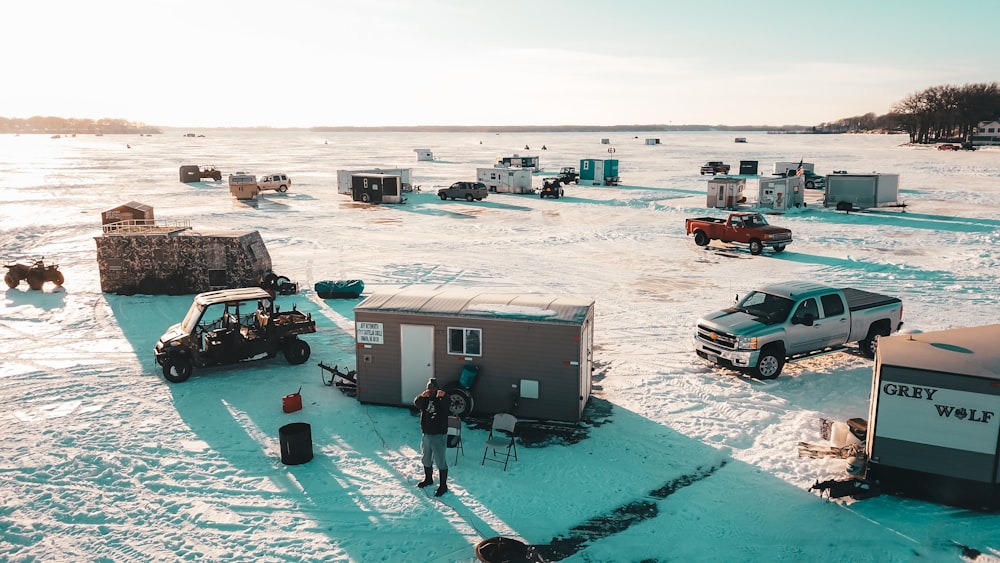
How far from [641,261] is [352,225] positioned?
57.7 feet

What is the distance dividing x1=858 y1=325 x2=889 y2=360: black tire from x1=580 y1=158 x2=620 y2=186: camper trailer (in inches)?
1732

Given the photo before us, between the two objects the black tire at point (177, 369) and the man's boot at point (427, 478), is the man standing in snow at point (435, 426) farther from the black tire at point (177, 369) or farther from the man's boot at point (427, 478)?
the black tire at point (177, 369)

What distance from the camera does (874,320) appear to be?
16.2 meters

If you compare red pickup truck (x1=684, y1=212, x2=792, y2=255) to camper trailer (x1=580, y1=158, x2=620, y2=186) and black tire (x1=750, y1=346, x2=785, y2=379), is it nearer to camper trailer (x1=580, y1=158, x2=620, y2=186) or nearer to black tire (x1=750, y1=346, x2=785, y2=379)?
black tire (x1=750, y1=346, x2=785, y2=379)

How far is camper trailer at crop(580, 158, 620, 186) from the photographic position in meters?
59.6

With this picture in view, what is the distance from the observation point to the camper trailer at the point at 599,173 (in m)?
59.6

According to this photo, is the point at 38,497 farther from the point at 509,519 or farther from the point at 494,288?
the point at 494,288

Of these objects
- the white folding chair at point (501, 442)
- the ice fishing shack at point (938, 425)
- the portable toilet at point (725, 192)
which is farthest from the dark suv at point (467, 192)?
the ice fishing shack at point (938, 425)

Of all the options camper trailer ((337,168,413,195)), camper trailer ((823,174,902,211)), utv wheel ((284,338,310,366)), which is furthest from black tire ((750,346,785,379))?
camper trailer ((337,168,413,195))

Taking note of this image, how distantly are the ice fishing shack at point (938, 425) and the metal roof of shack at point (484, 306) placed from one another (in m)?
5.12

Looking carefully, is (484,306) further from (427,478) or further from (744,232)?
(744,232)

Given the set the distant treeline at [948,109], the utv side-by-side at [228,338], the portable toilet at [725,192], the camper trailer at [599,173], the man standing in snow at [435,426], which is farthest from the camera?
the distant treeline at [948,109]

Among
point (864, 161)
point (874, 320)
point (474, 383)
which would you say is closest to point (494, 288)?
point (474, 383)

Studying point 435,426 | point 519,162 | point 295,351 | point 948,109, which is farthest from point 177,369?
point 948,109
